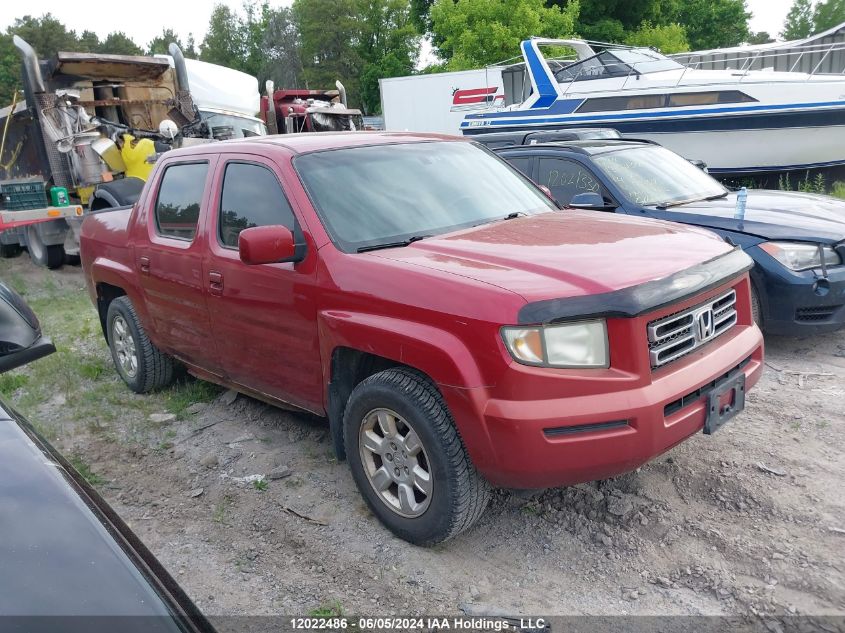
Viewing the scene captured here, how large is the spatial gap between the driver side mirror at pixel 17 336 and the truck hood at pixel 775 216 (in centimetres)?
473

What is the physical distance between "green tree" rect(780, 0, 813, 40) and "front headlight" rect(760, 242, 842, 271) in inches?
→ 1938

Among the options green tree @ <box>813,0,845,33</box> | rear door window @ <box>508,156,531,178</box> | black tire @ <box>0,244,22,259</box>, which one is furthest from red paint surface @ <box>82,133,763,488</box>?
green tree @ <box>813,0,845,33</box>

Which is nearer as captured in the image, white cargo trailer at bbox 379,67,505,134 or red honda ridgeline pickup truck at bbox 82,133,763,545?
red honda ridgeline pickup truck at bbox 82,133,763,545

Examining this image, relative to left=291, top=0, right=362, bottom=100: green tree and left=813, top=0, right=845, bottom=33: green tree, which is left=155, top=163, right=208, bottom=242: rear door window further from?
left=291, top=0, right=362, bottom=100: green tree

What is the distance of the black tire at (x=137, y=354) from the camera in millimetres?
5336

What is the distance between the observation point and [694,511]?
342 centimetres

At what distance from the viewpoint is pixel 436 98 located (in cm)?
1970

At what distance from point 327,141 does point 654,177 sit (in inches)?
135

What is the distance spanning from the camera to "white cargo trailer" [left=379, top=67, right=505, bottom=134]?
1834 centimetres

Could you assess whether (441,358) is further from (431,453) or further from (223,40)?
(223,40)

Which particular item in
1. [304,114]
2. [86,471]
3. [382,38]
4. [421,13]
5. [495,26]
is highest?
[382,38]

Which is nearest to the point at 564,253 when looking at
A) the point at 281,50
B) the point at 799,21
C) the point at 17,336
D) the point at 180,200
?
the point at 17,336

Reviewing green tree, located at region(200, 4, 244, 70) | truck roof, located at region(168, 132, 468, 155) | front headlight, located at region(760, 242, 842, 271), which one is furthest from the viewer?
green tree, located at region(200, 4, 244, 70)

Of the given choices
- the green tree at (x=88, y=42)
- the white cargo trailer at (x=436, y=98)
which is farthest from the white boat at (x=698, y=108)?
the green tree at (x=88, y=42)
